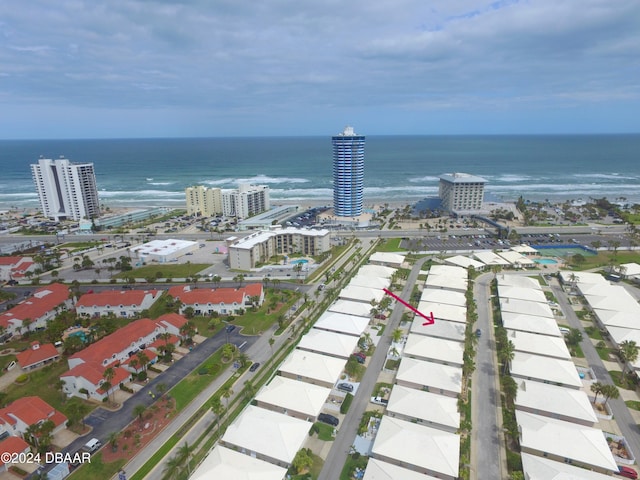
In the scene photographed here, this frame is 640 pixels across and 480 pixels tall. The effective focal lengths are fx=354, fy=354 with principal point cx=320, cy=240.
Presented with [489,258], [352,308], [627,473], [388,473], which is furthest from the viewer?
[489,258]

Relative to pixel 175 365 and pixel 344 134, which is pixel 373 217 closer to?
pixel 344 134

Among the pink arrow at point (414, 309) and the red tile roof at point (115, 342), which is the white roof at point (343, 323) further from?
the red tile roof at point (115, 342)

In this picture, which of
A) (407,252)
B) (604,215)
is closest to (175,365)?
(407,252)

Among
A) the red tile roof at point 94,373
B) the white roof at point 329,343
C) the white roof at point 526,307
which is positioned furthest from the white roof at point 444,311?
the red tile roof at point 94,373

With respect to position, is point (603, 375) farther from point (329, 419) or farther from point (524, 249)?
point (524, 249)

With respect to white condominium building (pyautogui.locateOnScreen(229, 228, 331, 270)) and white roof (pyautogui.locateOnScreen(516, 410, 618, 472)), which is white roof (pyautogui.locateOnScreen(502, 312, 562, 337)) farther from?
white condominium building (pyautogui.locateOnScreen(229, 228, 331, 270))

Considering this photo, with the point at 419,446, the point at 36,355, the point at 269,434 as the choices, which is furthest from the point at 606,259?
the point at 36,355

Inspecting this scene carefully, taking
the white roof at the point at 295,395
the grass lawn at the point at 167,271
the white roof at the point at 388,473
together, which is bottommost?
the white roof at the point at 388,473
